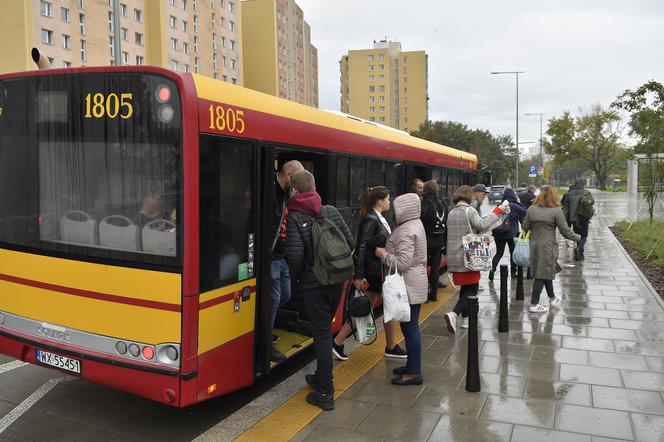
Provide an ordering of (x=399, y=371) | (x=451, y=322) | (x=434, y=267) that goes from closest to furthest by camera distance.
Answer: (x=399, y=371)
(x=451, y=322)
(x=434, y=267)

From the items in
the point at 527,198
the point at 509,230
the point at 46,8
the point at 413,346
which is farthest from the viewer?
the point at 46,8

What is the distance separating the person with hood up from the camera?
5.16m

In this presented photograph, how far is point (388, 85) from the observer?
11962cm

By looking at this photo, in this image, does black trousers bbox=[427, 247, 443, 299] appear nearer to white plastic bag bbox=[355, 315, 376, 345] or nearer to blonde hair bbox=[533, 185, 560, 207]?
blonde hair bbox=[533, 185, 560, 207]

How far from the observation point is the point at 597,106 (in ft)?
194

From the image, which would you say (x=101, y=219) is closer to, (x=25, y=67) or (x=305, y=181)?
(x=305, y=181)

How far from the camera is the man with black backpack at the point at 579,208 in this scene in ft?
42.8

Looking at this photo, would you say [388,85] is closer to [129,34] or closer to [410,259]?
[129,34]

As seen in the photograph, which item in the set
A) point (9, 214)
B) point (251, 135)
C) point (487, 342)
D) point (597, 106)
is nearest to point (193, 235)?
point (251, 135)

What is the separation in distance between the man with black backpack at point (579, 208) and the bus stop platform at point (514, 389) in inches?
205

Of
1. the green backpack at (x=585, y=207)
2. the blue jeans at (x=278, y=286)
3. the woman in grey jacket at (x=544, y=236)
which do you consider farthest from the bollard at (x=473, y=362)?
the green backpack at (x=585, y=207)

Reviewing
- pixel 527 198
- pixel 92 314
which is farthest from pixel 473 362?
pixel 527 198

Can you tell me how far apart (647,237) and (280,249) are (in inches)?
544

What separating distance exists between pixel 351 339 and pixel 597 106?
60.5 meters
